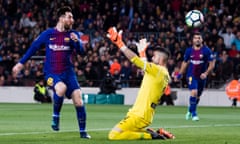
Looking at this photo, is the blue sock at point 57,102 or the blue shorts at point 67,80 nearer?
the blue shorts at point 67,80

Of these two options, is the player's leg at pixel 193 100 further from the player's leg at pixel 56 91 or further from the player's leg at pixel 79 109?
the player's leg at pixel 79 109

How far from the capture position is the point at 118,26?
38812 millimetres

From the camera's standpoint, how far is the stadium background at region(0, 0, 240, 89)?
115 feet

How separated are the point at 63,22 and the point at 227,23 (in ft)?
67.9

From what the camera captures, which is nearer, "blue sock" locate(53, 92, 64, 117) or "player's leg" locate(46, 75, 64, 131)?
"player's leg" locate(46, 75, 64, 131)

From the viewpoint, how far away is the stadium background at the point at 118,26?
115ft

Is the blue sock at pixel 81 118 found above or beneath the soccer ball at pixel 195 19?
beneath

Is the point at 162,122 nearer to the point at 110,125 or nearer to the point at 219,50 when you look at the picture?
the point at 110,125

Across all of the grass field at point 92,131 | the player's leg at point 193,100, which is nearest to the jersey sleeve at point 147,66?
the grass field at point 92,131

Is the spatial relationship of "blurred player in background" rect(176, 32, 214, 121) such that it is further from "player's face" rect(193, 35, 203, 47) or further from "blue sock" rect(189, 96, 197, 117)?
"blue sock" rect(189, 96, 197, 117)

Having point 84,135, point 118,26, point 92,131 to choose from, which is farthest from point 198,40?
point 118,26

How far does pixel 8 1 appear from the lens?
4269 cm

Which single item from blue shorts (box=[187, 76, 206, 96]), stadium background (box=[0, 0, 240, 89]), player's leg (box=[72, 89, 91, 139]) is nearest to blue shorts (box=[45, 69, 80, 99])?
player's leg (box=[72, 89, 91, 139])

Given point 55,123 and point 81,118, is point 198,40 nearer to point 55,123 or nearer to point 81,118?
point 55,123
